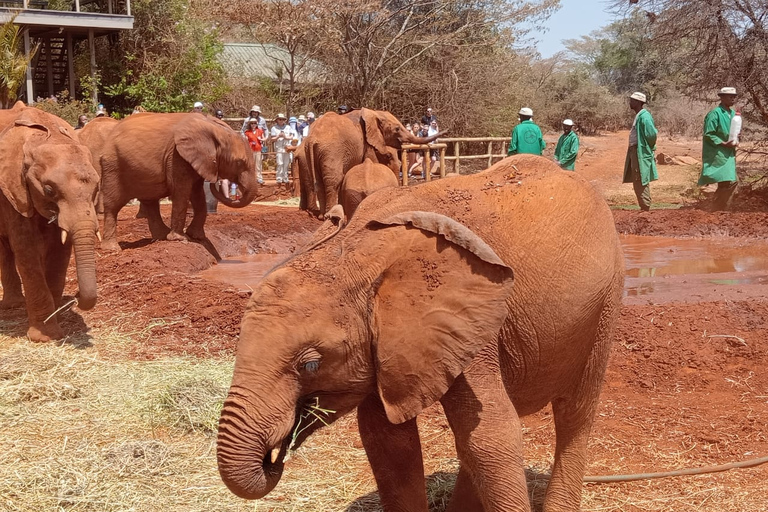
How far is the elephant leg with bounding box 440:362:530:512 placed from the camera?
3.69 metres

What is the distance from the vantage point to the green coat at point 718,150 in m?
16.5

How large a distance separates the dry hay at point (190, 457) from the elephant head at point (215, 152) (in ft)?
20.9

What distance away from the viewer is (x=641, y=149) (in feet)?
53.0

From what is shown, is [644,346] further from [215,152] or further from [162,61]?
[162,61]

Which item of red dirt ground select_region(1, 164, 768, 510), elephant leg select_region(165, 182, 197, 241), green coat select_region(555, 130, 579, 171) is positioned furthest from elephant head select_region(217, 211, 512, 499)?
green coat select_region(555, 130, 579, 171)

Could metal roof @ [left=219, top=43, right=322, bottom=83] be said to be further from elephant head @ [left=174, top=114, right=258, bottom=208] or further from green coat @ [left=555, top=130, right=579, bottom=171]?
elephant head @ [left=174, top=114, right=258, bottom=208]

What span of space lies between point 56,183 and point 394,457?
540 cm

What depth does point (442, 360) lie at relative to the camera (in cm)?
349

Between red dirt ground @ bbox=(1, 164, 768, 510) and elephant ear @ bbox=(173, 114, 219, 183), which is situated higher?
elephant ear @ bbox=(173, 114, 219, 183)

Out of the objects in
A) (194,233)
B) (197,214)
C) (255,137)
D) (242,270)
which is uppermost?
(255,137)

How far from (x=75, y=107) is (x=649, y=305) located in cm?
2290

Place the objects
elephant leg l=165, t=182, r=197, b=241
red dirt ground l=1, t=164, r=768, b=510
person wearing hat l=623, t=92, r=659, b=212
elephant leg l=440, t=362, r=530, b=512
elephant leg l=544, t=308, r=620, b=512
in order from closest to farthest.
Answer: elephant leg l=440, t=362, r=530, b=512 < elephant leg l=544, t=308, r=620, b=512 < red dirt ground l=1, t=164, r=768, b=510 < elephant leg l=165, t=182, r=197, b=241 < person wearing hat l=623, t=92, r=659, b=212

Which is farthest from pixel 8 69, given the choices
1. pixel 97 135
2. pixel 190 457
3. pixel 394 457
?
pixel 394 457

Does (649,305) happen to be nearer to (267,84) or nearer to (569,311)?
(569,311)
